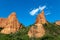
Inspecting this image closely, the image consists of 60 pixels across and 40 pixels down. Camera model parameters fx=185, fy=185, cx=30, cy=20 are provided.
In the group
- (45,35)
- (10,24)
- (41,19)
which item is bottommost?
(45,35)

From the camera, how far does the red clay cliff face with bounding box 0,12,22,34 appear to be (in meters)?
154

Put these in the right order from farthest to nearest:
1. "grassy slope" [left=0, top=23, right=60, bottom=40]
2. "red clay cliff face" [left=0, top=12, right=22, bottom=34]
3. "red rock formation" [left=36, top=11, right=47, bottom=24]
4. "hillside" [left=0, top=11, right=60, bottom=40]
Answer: "red rock formation" [left=36, top=11, right=47, bottom=24], "red clay cliff face" [left=0, top=12, right=22, bottom=34], "hillside" [left=0, top=11, right=60, bottom=40], "grassy slope" [left=0, top=23, right=60, bottom=40]

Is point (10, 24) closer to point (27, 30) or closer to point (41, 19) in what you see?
point (27, 30)

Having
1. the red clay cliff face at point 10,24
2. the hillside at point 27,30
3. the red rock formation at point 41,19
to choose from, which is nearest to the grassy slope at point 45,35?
the hillside at point 27,30

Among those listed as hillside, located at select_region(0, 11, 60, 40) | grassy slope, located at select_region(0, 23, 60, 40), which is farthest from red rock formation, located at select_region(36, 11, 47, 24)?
grassy slope, located at select_region(0, 23, 60, 40)

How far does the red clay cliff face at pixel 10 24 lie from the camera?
506ft

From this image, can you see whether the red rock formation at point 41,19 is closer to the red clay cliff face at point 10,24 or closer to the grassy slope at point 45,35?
the grassy slope at point 45,35

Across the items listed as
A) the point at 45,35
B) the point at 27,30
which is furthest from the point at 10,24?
the point at 45,35

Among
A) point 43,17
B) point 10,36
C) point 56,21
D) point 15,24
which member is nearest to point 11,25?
point 15,24

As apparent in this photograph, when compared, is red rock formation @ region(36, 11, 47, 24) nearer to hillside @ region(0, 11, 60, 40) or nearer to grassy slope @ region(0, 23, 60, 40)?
hillside @ region(0, 11, 60, 40)

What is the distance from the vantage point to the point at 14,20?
162 metres

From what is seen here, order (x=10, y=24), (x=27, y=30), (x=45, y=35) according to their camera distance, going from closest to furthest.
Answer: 1. (x=45, y=35)
2. (x=27, y=30)
3. (x=10, y=24)

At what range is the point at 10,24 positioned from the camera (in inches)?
6216

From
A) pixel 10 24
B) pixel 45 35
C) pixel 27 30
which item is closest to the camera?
pixel 45 35
